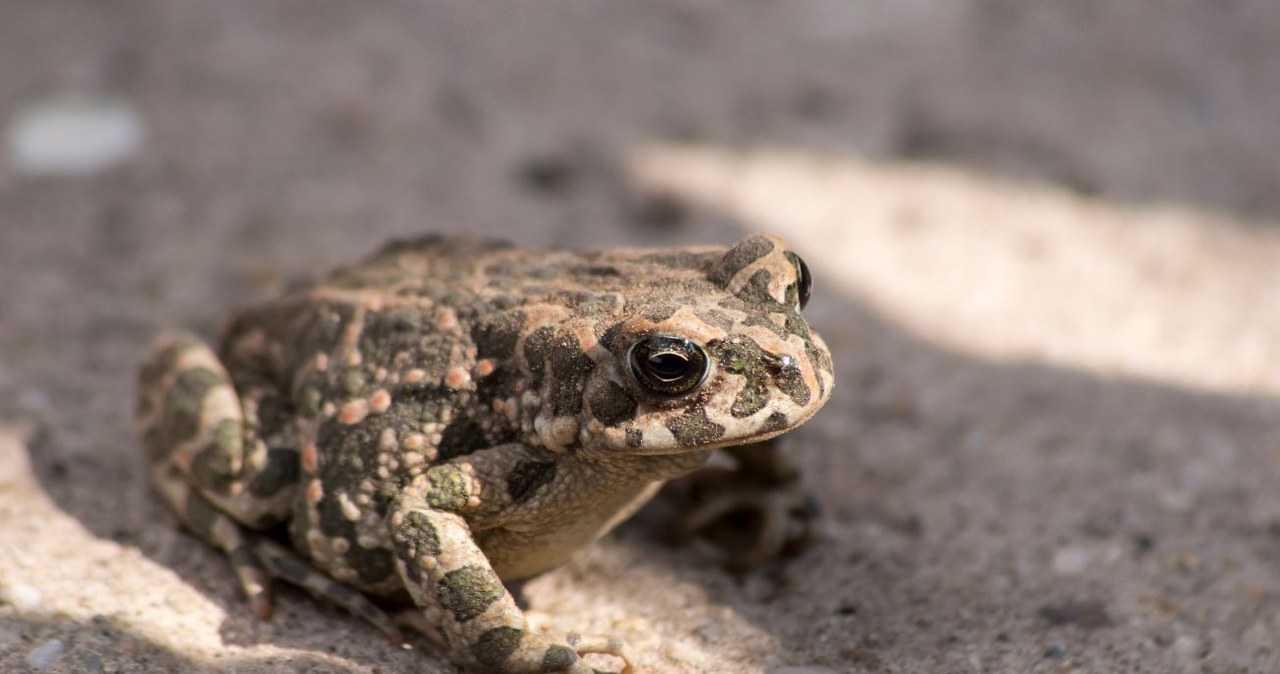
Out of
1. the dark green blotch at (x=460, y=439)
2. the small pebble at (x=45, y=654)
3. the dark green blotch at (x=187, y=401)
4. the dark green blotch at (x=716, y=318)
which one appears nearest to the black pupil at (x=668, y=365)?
the dark green blotch at (x=716, y=318)

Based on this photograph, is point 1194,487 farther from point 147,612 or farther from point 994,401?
point 147,612

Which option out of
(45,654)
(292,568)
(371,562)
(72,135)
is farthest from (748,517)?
(72,135)

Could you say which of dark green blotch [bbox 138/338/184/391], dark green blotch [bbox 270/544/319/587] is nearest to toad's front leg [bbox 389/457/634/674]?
dark green blotch [bbox 270/544/319/587]

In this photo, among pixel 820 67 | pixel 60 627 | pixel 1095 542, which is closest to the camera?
pixel 60 627

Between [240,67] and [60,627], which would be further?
[240,67]

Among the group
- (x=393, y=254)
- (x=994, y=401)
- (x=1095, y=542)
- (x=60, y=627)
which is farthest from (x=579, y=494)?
(x=994, y=401)

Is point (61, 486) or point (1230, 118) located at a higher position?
point (1230, 118)
